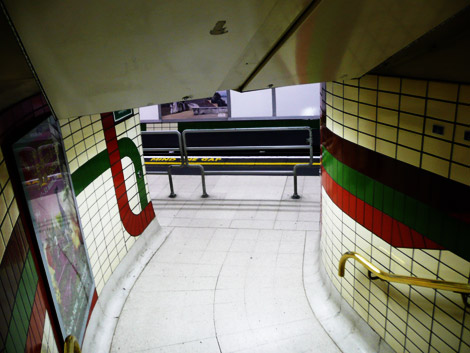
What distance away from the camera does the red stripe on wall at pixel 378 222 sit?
2.55 m

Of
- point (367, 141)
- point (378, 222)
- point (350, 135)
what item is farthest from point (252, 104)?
point (378, 222)

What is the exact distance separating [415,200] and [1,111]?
2260mm

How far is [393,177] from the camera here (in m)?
2.65

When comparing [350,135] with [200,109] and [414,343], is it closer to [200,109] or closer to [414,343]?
[414,343]

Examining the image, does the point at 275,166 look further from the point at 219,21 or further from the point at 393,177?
the point at 219,21

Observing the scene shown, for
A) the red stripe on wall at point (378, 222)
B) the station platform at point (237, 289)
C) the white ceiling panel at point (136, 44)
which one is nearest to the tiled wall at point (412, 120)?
the red stripe on wall at point (378, 222)

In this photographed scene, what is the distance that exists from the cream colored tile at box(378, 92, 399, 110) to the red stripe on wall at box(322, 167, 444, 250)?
2.32 feet

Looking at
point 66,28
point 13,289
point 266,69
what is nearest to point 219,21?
point 66,28

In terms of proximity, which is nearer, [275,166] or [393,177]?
[393,177]

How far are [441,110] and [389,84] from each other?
1.45ft

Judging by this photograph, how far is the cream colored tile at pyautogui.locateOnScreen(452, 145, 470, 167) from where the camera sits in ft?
6.84

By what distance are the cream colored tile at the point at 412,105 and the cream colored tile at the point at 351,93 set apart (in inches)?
19.0

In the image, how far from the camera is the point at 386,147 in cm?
268

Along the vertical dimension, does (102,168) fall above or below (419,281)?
above
